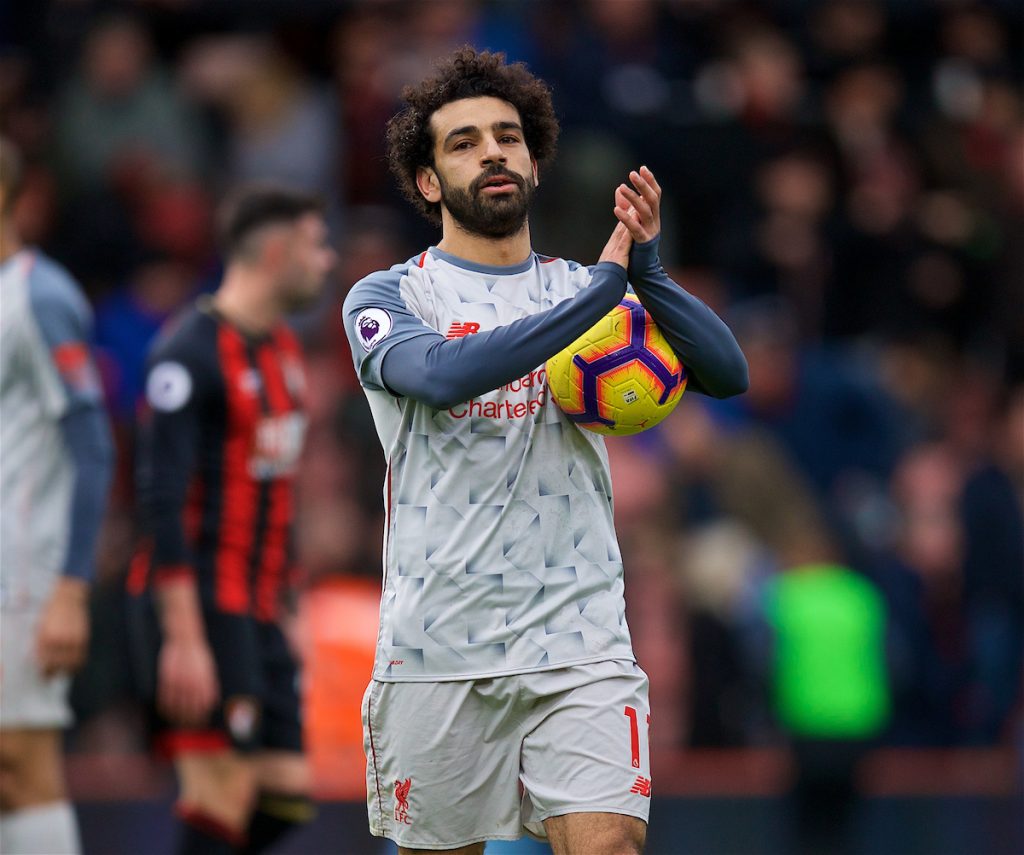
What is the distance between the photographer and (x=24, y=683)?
5594 mm

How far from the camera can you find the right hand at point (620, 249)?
4.21 metres

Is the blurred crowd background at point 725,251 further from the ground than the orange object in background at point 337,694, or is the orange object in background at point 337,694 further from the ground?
the blurred crowd background at point 725,251

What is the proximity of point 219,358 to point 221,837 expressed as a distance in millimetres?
1619

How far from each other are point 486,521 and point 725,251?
700 cm

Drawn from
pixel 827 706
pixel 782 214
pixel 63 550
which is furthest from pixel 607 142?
pixel 63 550

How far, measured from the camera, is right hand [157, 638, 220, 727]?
590 centimetres

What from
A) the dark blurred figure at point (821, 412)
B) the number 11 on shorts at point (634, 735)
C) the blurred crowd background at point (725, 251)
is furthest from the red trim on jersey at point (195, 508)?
the dark blurred figure at point (821, 412)

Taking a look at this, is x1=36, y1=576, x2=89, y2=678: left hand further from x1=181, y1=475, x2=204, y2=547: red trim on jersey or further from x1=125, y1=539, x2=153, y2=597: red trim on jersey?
x1=181, y1=475, x2=204, y2=547: red trim on jersey

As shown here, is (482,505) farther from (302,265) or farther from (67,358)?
(302,265)

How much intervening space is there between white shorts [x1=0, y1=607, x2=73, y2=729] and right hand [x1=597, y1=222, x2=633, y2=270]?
2.48 meters

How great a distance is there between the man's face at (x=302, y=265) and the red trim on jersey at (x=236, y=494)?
15.0 inches

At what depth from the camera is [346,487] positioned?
31.8ft

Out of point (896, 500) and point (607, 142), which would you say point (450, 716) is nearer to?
point (896, 500)

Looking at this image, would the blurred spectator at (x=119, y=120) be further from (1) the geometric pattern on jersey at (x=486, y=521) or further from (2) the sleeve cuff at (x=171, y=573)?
(1) the geometric pattern on jersey at (x=486, y=521)
